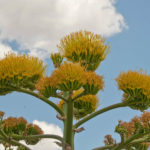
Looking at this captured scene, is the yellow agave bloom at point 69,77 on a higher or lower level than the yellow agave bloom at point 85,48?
lower

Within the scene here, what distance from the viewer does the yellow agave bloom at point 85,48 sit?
578 cm

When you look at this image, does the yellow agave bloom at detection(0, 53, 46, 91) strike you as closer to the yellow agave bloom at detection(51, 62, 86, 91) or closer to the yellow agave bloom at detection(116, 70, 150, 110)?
the yellow agave bloom at detection(51, 62, 86, 91)

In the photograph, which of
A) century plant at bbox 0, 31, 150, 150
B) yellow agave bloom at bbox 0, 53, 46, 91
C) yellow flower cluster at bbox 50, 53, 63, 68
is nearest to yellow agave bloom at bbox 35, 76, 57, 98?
century plant at bbox 0, 31, 150, 150

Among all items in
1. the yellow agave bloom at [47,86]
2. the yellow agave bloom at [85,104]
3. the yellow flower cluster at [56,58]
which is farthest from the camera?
the yellow agave bloom at [85,104]

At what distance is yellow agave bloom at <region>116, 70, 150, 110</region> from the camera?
5.11 meters

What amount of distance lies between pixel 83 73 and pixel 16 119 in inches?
97.0

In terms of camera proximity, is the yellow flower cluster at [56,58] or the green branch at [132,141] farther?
the yellow flower cluster at [56,58]

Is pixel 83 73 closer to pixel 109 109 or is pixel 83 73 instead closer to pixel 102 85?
pixel 102 85

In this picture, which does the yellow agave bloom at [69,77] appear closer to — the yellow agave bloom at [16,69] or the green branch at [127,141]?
the yellow agave bloom at [16,69]

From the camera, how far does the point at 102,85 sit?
4973mm

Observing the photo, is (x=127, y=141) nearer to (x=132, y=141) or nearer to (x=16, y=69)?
(x=132, y=141)

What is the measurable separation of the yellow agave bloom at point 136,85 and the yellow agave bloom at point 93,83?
50 centimetres

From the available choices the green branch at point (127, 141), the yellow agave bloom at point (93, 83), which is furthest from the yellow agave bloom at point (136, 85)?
the green branch at point (127, 141)

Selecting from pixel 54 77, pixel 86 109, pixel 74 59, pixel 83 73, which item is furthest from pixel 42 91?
pixel 86 109
